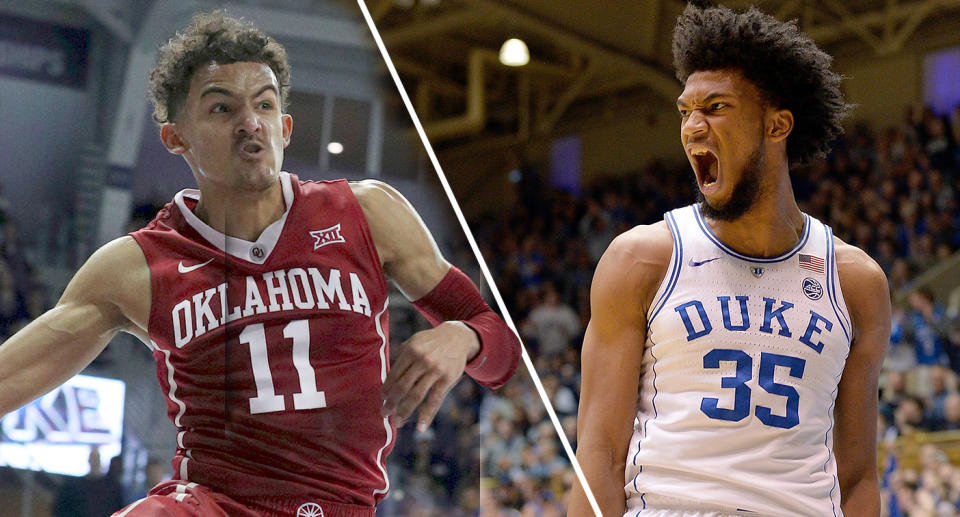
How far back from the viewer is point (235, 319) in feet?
4.17

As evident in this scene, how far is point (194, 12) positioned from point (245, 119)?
17 centimetres

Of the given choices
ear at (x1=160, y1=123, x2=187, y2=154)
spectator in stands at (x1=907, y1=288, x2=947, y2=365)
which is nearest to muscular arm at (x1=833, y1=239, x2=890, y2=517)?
ear at (x1=160, y1=123, x2=187, y2=154)

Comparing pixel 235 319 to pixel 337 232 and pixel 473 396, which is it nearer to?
pixel 337 232

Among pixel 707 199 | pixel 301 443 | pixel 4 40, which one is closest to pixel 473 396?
pixel 301 443

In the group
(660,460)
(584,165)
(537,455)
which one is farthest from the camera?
(584,165)

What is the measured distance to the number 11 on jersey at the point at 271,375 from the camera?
1251mm

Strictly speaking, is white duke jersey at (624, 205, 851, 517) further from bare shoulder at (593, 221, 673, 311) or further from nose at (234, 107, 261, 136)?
nose at (234, 107, 261, 136)

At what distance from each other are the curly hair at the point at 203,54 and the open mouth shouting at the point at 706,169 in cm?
59

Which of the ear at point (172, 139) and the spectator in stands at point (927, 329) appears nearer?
the ear at point (172, 139)

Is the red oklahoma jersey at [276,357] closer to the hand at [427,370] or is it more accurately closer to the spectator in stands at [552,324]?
the hand at [427,370]

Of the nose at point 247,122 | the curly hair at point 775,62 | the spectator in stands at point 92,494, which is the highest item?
the curly hair at point 775,62

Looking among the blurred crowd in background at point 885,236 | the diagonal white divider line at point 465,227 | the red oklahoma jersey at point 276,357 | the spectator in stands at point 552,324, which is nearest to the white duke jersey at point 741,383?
the diagonal white divider line at point 465,227

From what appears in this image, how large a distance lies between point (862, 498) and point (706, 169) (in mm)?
513

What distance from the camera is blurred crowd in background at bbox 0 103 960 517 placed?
3.84ft
